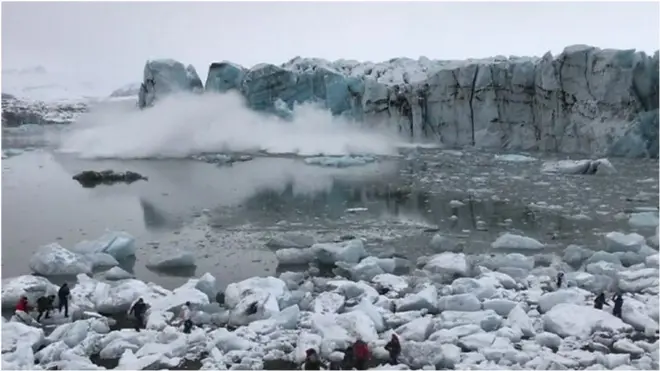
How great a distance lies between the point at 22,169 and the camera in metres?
21.2

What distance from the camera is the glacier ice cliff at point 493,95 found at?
21.9 metres

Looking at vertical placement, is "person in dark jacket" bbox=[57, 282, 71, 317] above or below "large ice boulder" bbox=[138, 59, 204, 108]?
below

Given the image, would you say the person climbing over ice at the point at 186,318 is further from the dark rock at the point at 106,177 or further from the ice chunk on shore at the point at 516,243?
the dark rock at the point at 106,177

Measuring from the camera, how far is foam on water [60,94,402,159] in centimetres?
2569

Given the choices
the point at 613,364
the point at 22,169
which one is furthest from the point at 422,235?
the point at 22,169

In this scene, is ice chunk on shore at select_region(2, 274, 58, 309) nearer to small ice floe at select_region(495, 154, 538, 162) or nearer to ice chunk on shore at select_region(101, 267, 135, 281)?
ice chunk on shore at select_region(101, 267, 135, 281)

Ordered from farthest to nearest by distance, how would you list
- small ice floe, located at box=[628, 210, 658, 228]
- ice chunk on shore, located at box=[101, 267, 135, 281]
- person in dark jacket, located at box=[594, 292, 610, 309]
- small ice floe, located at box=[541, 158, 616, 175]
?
small ice floe, located at box=[541, 158, 616, 175] → small ice floe, located at box=[628, 210, 658, 228] → ice chunk on shore, located at box=[101, 267, 135, 281] → person in dark jacket, located at box=[594, 292, 610, 309]

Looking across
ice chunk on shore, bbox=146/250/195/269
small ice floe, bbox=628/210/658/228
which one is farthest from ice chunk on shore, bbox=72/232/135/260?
small ice floe, bbox=628/210/658/228

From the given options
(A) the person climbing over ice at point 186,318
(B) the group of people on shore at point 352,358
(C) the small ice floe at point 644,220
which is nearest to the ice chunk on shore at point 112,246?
(A) the person climbing over ice at point 186,318

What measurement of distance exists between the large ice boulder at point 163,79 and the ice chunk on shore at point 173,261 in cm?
2220

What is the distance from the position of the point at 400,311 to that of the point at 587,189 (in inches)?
400

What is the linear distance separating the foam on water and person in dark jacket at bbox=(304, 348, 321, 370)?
19909 mm

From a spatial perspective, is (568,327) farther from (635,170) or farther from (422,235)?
(635,170)

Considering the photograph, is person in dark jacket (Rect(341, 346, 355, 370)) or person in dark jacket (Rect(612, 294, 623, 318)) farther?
person in dark jacket (Rect(612, 294, 623, 318))
